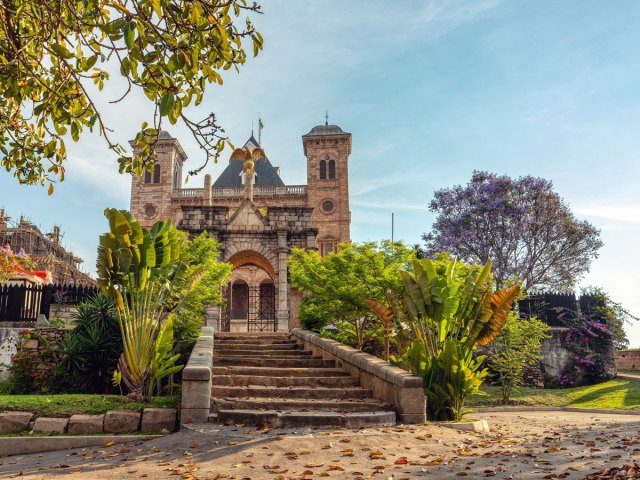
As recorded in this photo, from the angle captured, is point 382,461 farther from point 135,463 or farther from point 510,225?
point 510,225

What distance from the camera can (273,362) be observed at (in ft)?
→ 41.3

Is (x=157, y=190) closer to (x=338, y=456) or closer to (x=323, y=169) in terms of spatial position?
(x=323, y=169)

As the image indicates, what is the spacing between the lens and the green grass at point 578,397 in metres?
16.1

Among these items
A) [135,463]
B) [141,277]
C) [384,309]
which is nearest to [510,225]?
[384,309]

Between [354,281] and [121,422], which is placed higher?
[354,281]

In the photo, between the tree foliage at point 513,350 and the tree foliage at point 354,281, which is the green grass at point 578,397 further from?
the tree foliage at point 354,281

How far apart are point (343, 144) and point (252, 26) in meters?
45.0

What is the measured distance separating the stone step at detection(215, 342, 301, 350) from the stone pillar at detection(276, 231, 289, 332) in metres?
4.36

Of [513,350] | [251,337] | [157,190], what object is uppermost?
[157,190]

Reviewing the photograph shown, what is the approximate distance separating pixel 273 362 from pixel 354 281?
2.84m

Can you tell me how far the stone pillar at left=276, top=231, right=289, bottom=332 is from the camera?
19.9 meters

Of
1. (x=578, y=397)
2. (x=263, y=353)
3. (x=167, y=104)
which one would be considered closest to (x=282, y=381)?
(x=263, y=353)

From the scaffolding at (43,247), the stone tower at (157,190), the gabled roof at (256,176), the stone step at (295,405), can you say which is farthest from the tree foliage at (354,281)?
the gabled roof at (256,176)

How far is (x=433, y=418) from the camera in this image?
9.14 metres
